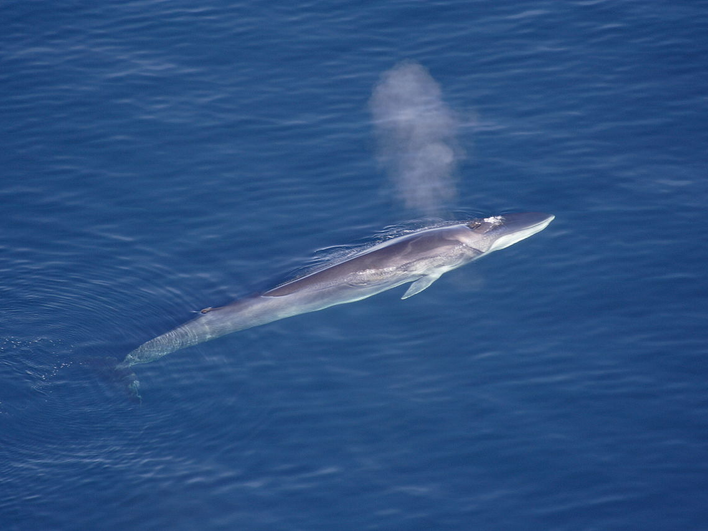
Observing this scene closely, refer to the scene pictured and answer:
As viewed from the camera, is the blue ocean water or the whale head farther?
the whale head

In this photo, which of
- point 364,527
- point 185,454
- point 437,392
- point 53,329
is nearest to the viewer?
point 364,527

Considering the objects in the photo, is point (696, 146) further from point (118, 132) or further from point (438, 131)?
point (118, 132)

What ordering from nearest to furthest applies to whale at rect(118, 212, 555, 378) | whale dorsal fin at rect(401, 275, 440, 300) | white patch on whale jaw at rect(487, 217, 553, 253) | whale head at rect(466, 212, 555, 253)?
whale at rect(118, 212, 555, 378) → whale dorsal fin at rect(401, 275, 440, 300) → whale head at rect(466, 212, 555, 253) → white patch on whale jaw at rect(487, 217, 553, 253)

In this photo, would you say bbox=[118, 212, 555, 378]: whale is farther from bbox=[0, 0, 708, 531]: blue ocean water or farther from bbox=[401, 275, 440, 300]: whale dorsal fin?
bbox=[0, 0, 708, 531]: blue ocean water

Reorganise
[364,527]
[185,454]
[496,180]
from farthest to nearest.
Answer: 1. [496,180]
2. [185,454]
3. [364,527]

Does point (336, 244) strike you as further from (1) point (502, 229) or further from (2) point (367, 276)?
(1) point (502, 229)

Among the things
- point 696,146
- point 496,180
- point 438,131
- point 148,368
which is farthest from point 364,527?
point 696,146

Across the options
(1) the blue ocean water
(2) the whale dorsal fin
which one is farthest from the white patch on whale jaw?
(2) the whale dorsal fin

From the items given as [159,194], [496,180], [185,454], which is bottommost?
[185,454]
